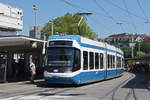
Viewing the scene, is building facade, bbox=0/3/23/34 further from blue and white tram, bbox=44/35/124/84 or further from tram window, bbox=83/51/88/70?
tram window, bbox=83/51/88/70

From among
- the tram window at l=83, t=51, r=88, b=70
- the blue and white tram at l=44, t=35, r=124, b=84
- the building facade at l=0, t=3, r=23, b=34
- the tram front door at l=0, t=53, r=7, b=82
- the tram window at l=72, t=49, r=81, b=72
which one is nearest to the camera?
the blue and white tram at l=44, t=35, r=124, b=84

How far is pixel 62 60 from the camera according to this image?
16.0 m

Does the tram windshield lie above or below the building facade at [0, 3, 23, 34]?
below

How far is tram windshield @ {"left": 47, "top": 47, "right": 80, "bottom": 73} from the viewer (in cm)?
1589

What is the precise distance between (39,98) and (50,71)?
5.00 meters

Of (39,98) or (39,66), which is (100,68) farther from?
(39,66)

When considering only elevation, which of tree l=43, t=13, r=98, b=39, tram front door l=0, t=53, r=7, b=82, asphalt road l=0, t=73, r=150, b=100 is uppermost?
tree l=43, t=13, r=98, b=39

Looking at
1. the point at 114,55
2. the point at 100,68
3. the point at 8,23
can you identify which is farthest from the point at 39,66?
the point at 8,23

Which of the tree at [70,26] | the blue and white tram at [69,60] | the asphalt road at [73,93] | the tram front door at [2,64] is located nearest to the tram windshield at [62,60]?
the blue and white tram at [69,60]

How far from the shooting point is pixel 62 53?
1616cm

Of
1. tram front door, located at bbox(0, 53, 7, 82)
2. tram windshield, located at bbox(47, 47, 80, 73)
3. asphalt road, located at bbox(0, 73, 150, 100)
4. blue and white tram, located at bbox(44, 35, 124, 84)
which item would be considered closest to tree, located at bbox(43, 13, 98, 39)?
tram front door, located at bbox(0, 53, 7, 82)

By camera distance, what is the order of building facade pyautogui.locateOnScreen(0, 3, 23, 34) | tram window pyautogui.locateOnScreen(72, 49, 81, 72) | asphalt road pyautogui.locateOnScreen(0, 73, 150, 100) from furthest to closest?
building facade pyautogui.locateOnScreen(0, 3, 23, 34)
tram window pyautogui.locateOnScreen(72, 49, 81, 72)
asphalt road pyautogui.locateOnScreen(0, 73, 150, 100)

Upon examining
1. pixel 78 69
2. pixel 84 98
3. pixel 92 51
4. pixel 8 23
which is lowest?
pixel 84 98

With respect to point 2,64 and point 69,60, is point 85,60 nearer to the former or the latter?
point 69,60
